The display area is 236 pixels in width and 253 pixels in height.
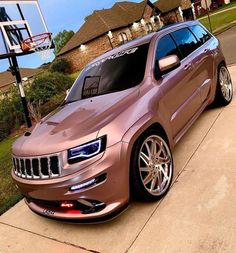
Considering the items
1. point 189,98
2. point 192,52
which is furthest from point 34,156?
point 192,52

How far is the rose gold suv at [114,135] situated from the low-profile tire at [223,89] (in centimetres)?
84

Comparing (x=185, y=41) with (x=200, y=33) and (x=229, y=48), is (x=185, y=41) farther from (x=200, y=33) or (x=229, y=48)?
(x=229, y=48)

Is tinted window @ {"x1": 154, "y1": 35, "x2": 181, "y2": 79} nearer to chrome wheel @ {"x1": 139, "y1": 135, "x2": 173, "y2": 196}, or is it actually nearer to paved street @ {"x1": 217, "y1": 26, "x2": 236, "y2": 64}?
chrome wheel @ {"x1": 139, "y1": 135, "x2": 173, "y2": 196}

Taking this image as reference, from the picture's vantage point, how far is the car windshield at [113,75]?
461 cm

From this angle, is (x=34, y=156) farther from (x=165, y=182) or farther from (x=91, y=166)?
(x=165, y=182)

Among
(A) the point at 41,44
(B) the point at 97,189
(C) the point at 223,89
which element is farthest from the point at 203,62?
(A) the point at 41,44

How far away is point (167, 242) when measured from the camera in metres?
3.26

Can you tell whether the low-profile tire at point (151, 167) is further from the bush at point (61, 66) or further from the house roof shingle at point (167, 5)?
the house roof shingle at point (167, 5)

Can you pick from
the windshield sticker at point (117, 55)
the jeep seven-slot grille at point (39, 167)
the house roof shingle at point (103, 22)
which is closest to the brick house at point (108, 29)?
the house roof shingle at point (103, 22)

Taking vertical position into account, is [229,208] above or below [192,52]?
Result: below

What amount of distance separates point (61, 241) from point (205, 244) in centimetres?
158

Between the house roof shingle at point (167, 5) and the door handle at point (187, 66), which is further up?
the house roof shingle at point (167, 5)

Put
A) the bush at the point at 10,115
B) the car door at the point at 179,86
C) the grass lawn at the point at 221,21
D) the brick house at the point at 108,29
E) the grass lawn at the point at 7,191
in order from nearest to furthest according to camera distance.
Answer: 1. the car door at the point at 179,86
2. the grass lawn at the point at 7,191
3. the bush at the point at 10,115
4. the grass lawn at the point at 221,21
5. the brick house at the point at 108,29

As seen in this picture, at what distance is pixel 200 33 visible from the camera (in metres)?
6.49
